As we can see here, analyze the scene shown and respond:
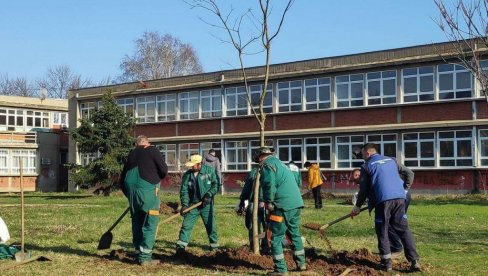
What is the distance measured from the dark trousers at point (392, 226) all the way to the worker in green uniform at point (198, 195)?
3.20 m

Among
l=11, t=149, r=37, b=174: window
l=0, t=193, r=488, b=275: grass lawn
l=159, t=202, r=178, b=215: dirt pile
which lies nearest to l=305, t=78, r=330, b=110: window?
l=0, t=193, r=488, b=275: grass lawn

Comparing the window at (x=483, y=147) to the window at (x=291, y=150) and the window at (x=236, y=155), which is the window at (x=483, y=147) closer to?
the window at (x=291, y=150)

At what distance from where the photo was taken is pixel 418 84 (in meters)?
33.2

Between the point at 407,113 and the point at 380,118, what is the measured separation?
4.89ft

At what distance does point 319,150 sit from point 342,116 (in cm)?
239

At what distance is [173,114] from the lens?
44.2 meters

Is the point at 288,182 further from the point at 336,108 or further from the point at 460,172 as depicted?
the point at 336,108

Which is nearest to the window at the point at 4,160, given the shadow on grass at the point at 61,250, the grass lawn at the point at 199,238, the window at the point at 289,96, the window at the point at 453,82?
the window at the point at 289,96

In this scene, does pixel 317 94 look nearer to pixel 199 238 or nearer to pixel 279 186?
pixel 199 238

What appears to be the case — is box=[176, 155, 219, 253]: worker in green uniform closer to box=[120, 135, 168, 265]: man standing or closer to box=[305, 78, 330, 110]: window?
box=[120, 135, 168, 265]: man standing

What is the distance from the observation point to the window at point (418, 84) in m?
32.8

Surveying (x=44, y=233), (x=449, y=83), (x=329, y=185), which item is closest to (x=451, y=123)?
(x=449, y=83)

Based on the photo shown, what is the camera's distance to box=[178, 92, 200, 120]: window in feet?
141

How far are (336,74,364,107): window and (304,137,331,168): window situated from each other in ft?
7.24
